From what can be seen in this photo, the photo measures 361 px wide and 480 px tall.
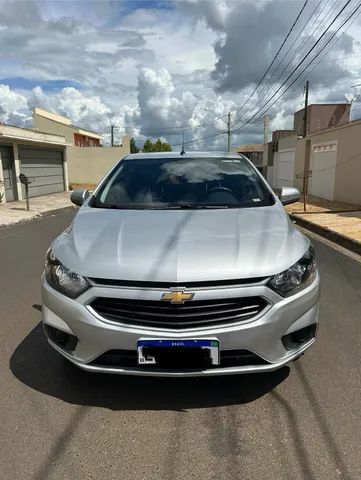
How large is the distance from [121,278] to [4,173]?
1839 cm

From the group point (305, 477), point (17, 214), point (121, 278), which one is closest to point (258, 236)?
point (121, 278)

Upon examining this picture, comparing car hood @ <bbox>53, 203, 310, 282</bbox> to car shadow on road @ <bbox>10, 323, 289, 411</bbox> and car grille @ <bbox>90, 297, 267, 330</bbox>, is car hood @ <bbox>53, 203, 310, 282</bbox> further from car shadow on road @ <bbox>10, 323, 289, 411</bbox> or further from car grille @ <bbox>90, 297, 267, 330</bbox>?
car shadow on road @ <bbox>10, 323, 289, 411</bbox>

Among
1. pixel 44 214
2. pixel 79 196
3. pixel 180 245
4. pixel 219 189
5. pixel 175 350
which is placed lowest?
pixel 44 214

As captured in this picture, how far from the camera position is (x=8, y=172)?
19.5 m

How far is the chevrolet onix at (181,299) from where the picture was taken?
8.16 ft

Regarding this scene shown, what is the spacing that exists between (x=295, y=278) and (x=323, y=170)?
722 inches

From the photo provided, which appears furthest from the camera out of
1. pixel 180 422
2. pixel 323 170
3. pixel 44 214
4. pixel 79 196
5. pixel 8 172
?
pixel 323 170

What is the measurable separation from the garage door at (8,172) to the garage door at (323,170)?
13780 mm

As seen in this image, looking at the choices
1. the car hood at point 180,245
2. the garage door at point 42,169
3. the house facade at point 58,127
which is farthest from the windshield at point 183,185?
the house facade at point 58,127

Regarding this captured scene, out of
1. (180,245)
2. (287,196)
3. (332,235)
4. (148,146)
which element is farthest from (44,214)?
(148,146)

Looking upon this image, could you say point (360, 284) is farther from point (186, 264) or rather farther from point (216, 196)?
point (186, 264)

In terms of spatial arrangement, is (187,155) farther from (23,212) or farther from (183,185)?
(23,212)

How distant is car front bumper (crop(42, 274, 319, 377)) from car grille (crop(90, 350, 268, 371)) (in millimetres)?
14

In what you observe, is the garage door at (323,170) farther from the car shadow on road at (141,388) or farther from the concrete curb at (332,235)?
the car shadow on road at (141,388)
